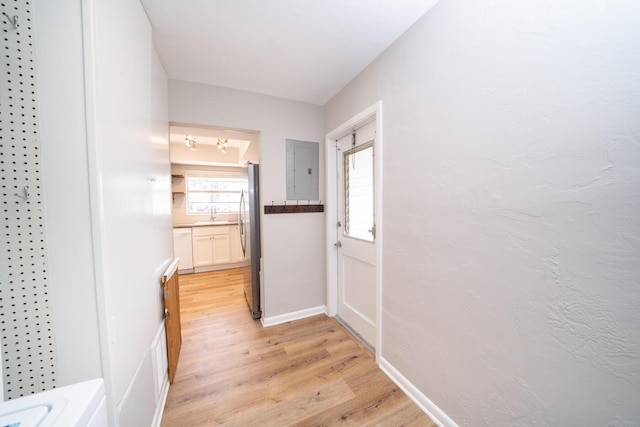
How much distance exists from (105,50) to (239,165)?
4.13 meters

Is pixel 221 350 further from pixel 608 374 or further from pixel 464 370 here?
pixel 608 374

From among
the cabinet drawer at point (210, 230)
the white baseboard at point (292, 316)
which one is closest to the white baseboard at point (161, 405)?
Result: the white baseboard at point (292, 316)

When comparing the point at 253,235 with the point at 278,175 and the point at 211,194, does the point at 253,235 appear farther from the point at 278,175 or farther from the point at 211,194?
the point at 211,194

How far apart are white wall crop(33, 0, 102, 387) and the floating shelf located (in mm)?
1641

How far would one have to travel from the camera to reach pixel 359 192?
218cm

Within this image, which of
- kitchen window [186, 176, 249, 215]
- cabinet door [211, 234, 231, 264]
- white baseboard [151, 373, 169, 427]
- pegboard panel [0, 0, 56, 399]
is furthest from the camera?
kitchen window [186, 176, 249, 215]

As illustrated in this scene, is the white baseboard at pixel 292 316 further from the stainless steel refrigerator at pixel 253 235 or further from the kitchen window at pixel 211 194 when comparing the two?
the kitchen window at pixel 211 194

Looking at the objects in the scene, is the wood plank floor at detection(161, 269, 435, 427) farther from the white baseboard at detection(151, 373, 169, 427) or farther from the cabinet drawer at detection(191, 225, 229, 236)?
the cabinet drawer at detection(191, 225, 229, 236)

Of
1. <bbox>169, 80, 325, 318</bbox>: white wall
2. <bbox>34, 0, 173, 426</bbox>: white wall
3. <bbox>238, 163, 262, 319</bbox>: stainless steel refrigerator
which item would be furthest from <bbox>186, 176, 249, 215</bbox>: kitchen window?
<bbox>34, 0, 173, 426</bbox>: white wall

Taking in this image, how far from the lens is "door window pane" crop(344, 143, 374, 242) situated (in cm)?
205

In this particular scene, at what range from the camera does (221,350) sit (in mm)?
1998

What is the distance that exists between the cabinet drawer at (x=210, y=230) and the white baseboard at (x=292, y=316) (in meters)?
2.61

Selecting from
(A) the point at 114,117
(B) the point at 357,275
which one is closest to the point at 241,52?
(A) the point at 114,117

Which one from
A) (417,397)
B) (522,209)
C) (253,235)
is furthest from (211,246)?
(522,209)
